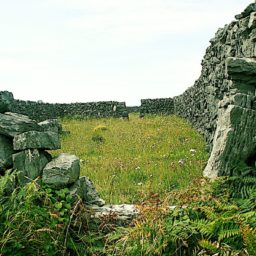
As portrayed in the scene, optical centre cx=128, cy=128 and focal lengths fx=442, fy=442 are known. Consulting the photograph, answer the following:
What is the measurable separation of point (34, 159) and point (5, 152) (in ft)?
1.48

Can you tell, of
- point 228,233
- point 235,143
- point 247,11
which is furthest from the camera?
point 247,11

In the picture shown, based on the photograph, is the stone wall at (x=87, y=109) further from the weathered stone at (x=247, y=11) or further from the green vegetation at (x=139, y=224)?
the green vegetation at (x=139, y=224)

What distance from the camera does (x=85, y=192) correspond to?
240 inches

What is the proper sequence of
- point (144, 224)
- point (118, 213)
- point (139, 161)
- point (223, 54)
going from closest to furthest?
1. point (144, 224)
2. point (118, 213)
3. point (139, 161)
4. point (223, 54)

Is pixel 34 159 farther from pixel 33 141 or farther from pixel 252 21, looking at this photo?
pixel 252 21

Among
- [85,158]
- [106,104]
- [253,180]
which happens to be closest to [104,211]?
[253,180]

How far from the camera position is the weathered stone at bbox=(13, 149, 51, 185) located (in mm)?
5734

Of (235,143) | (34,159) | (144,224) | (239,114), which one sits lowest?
(144,224)

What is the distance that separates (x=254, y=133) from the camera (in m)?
5.94

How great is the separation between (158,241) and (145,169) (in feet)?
15.2

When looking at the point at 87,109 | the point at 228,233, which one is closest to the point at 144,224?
the point at 228,233

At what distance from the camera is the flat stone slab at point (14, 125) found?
5.92 metres

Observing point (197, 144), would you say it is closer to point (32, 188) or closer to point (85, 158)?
point (85, 158)

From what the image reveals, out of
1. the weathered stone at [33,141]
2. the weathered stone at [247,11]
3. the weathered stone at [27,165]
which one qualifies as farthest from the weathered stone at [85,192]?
the weathered stone at [247,11]
